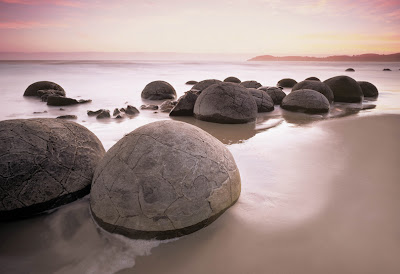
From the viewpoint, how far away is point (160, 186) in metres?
2.37

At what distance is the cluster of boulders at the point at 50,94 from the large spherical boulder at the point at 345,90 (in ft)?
33.6

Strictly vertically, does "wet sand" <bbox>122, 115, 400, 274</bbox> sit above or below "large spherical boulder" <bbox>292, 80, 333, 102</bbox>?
below

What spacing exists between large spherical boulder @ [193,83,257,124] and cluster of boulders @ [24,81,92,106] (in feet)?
18.4

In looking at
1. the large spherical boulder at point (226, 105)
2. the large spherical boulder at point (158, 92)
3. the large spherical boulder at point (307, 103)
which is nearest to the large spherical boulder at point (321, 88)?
the large spherical boulder at point (307, 103)

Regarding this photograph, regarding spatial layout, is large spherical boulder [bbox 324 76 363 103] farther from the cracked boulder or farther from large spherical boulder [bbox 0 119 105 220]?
large spherical boulder [bbox 0 119 105 220]

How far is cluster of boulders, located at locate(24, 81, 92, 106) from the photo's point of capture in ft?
31.9

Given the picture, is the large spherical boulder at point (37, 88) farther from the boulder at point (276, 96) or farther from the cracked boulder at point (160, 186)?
the cracked boulder at point (160, 186)

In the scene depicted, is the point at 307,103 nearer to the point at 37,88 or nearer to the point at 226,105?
the point at 226,105

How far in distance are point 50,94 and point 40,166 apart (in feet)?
30.7

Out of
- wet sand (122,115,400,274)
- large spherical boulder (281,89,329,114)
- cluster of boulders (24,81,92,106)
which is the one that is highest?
large spherical boulder (281,89,329,114)

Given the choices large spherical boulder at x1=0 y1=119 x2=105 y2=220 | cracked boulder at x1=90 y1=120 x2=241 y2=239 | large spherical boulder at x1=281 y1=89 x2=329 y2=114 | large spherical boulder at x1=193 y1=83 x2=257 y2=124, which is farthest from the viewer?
large spherical boulder at x1=281 y1=89 x2=329 y2=114

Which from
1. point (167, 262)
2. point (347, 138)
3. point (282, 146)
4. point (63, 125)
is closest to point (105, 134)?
point (63, 125)

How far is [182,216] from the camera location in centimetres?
237

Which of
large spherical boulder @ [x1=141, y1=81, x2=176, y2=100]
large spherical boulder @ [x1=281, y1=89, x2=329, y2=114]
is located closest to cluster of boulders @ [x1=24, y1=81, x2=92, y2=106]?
large spherical boulder @ [x1=141, y1=81, x2=176, y2=100]
